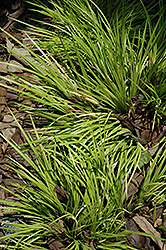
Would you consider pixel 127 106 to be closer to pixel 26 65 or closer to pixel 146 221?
pixel 146 221

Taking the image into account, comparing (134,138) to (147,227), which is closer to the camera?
(147,227)

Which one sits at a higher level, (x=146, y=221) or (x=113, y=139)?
(x=113, y=139)

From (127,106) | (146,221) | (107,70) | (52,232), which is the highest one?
(107,70)

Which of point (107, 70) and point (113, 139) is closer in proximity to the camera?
point (113, 139)

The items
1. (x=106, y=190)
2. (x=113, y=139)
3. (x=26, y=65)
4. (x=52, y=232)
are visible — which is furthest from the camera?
(x=26, y=65)

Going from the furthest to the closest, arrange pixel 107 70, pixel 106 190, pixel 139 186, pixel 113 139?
pixel 107 70 < pixel 113 139 < pixel 139 186 < pixel 106 190

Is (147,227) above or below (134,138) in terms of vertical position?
below

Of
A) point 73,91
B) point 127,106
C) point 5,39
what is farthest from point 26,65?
point 127,106

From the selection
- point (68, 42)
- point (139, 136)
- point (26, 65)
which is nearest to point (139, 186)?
point (139, 136)

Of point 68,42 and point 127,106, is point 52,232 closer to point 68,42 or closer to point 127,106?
point 127,106
